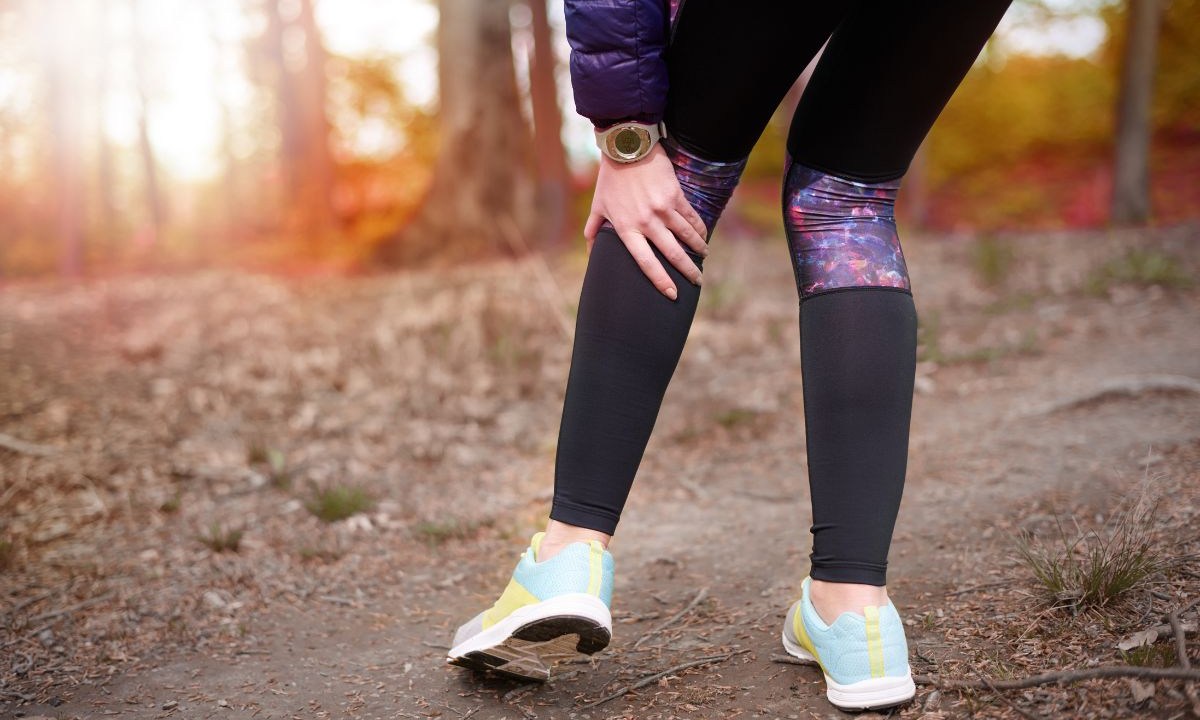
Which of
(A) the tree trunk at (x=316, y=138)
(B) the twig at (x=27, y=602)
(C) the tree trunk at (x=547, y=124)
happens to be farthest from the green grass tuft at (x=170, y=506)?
(A) the tree trunk at (x=316, y=138)

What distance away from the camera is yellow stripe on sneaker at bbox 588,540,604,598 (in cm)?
121

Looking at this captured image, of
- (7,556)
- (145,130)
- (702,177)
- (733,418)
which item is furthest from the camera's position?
(145,130)

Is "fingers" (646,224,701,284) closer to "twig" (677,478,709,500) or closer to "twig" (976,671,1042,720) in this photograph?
"twig" (976,671,1042,720)

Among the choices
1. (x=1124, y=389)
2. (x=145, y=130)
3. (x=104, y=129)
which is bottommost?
(x=1124, y=389)

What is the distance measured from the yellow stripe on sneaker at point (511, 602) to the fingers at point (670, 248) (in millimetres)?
543

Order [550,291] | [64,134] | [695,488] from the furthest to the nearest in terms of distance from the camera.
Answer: [64,134], [550,291], [695,488]

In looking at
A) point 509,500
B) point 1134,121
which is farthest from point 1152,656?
point 1134,121

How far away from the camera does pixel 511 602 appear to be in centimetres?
125

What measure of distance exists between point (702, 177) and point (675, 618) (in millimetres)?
885

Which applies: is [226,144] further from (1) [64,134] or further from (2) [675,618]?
(2) [675,618]

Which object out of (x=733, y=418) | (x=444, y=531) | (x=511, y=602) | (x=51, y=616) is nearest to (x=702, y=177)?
(x=511, y=602)

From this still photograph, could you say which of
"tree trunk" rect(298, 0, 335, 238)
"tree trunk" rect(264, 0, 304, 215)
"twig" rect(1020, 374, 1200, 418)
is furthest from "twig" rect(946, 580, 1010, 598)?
"tree trunk" rect(264, 0, 304, 215)

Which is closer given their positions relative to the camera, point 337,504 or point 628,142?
point 628,142

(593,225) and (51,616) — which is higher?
(593,225)
